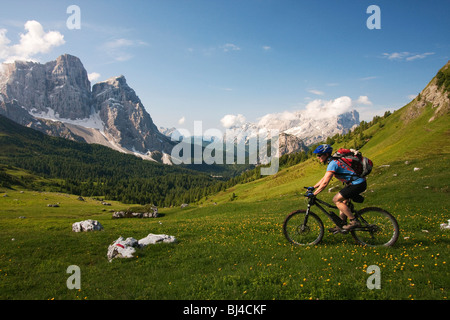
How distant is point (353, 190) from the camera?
11.9 meters

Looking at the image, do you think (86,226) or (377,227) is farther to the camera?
(86,226)

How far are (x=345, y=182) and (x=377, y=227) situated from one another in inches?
106

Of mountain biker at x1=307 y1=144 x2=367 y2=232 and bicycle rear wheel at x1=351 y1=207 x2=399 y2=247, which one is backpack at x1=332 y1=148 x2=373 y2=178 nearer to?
mountain biker at x1=307 y1=144 x2=367 y2=232

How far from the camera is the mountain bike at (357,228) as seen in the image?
12094 mm

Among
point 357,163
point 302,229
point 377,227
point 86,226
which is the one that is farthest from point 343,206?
point 86,226

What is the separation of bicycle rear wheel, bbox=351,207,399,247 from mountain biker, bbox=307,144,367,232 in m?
0.43

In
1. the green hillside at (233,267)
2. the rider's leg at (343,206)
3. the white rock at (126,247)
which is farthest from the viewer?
the white rock at (126,247)

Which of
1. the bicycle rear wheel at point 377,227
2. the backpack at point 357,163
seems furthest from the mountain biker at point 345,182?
the bicycle rear wheel at point 377,227

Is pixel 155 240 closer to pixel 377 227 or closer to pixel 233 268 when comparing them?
pixel 233 268

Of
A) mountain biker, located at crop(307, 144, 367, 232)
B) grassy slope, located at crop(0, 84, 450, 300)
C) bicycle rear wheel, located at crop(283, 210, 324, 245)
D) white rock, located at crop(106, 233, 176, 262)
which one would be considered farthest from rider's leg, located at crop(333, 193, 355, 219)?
white rock, located at crop(106, 233, 176, 262)

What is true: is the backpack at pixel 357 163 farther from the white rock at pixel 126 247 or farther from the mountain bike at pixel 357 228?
the white rock at pixel 126 247
